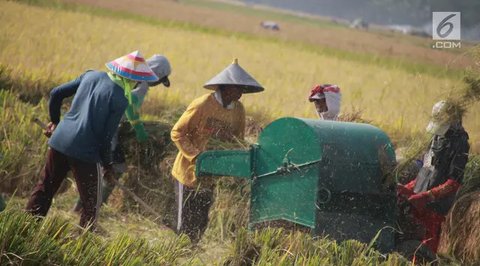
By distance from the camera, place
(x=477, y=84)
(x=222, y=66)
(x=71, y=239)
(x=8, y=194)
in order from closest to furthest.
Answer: (x=71, y=239) < (x=477, y=84) < (x=8, y=194) < (x=222, y=66)

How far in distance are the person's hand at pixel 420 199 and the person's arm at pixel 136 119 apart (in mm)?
2631

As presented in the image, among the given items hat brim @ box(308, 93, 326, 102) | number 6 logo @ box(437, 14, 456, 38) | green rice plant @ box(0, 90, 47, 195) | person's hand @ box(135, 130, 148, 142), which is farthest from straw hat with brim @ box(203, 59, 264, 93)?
number 6 logo @ box(437, 14, 456, 38)

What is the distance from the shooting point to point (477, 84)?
461cm

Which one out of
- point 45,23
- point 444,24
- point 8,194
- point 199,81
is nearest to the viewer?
point 8,194

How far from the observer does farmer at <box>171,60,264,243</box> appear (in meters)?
5.24

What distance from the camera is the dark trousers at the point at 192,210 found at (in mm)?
5465

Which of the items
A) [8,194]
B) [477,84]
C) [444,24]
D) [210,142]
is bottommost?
[8,194]

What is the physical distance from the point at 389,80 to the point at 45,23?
7315mm

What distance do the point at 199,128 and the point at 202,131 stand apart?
3cm

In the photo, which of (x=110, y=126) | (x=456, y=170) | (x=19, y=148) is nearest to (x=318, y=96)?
(x=456, y=170)

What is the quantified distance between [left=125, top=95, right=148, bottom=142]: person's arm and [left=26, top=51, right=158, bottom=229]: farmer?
1003 millimetres

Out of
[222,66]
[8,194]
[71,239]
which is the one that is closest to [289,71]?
[222,66]

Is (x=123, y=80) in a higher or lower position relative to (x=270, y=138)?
higher

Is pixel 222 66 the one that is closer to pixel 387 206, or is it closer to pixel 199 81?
pixel 199 81
